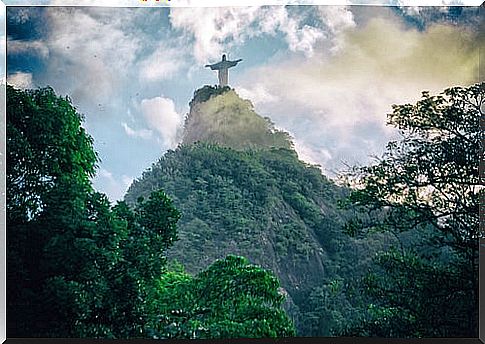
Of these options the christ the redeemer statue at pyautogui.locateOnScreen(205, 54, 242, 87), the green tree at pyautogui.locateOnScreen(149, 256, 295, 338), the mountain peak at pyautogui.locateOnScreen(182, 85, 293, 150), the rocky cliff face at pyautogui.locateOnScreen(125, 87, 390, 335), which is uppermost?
the christ the redeemer statue at pyautogui.locateOnScreen(205, 54, 242, 87)

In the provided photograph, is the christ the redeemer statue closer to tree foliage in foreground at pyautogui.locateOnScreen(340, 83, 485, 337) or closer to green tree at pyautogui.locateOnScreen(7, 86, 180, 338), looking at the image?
green tree at pyautogui.locateOnScreen(7, 86, 180, 338)

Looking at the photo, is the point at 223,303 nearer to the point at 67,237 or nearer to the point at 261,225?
the point at 261,225

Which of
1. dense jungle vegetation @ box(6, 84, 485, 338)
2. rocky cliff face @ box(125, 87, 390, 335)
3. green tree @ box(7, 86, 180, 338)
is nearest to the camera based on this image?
green tree @ box(7, 86, 180, 338)

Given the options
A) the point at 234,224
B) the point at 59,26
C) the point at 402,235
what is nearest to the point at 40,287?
the point at 234,224

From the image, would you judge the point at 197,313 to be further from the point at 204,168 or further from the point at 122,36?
the point at 122,36

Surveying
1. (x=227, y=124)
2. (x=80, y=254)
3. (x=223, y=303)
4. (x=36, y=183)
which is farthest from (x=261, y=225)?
(x=36, y=183)

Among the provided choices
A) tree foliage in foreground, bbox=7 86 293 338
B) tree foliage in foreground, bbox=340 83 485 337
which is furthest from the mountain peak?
tree foliage in foreground, bbox=340 83 485 337

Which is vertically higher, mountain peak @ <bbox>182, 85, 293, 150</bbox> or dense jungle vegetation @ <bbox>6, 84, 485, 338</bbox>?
mountain peak @ <bbox>182, 85, 293, 150</bbox>
